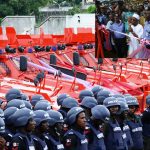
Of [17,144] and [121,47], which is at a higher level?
[121,47]

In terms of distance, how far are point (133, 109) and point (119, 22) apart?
78.2 inches

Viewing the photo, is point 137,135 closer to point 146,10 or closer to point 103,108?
point 103,108

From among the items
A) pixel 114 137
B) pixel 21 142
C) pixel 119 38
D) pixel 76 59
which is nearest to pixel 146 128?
pixel 114 137

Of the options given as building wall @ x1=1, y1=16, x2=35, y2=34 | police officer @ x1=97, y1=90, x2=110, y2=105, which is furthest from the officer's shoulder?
building wall @ x1=1, y1=16, x2=35, y2=34

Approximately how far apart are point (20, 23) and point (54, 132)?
23.7 metres

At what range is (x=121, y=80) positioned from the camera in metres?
17.2

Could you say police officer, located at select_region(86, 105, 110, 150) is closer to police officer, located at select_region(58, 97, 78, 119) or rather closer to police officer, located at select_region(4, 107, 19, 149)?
police officer, located at select_region(58, 97, 78, 119)

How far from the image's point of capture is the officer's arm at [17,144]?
26.4 ft

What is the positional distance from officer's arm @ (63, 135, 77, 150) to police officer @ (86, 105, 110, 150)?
43 cm

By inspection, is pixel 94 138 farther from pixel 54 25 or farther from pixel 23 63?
A: pixel 54 25

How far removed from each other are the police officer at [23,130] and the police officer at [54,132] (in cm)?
41

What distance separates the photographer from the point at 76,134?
29.3 ft

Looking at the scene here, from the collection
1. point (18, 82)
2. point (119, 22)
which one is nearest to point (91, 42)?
point (18, 82)

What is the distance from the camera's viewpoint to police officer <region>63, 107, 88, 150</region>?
29.2 ft
